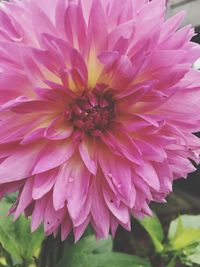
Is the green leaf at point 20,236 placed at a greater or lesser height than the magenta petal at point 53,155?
lesser

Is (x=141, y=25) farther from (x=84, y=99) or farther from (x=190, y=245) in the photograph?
(x=190, y=245)

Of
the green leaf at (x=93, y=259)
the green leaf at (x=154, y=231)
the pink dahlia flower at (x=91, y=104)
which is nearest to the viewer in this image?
the pink dahlia flower at (x=91, y=104)

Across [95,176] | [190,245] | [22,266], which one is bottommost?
[190,245]

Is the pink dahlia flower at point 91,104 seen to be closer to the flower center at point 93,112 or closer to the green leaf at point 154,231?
the flower center at point 93,112

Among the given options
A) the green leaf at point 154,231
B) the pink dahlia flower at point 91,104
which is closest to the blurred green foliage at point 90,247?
the green leaf at point 154,231

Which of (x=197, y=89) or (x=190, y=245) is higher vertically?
(x=197, y=89)

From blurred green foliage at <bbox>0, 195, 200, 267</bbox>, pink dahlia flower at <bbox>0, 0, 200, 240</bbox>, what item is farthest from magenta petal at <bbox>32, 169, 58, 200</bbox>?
blurred green foliage at <bbox>0, 195, 200, 267</bbox>

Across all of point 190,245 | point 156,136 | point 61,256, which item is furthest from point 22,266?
point 156,136

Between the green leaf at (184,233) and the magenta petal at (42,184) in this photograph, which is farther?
the green leaf at (184,233)
